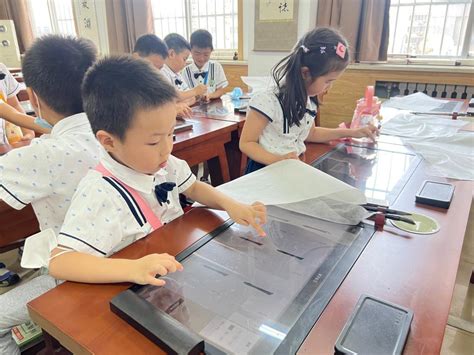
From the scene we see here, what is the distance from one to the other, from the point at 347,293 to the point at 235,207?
0.30m

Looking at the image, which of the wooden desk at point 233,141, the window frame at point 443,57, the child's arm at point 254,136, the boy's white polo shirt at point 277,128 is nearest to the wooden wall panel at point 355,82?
the window frame at point 443,57

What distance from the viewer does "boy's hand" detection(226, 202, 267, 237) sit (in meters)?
0.72

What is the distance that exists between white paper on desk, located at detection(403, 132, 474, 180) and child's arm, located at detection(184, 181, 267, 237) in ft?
1.94

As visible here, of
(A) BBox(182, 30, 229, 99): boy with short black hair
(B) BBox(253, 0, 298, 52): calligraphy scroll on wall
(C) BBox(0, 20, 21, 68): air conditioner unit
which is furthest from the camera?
(C) BBox(0, 20, 21, 68): air conditioner unit

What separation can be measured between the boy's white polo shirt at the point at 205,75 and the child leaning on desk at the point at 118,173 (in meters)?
2.25

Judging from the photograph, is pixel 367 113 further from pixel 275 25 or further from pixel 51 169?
pixel 275 25

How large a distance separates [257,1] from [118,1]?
1.92m

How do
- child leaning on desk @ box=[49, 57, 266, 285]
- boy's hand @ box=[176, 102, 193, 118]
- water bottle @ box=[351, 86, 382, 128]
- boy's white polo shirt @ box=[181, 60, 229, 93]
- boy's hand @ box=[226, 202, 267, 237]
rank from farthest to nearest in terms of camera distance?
boy's white polo shirt @ box=[181, 60, 229, 93], boy's hand @ box=[176, 102, 193, 118], water bottle @ box=[351, 86, 382, 128], boy's hand @ box=[226, 202, 267, 237], child leaning on desk @ box=[49, 57, 266, 285]

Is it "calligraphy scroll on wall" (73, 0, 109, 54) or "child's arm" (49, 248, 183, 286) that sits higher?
"calligraphy scroll on wall" (73, 0, 109, 54)

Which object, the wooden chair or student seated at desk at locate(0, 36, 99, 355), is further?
the wooden chair

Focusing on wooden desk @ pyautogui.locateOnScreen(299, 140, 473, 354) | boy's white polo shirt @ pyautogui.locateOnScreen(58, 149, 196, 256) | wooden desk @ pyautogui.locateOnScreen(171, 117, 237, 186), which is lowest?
wooden desk @ pyautogui.locateOnScreen(171, 117, 237, 186)

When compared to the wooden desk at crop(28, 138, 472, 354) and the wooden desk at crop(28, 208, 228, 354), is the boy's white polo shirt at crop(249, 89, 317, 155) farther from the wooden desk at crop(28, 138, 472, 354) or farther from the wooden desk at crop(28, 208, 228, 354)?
the wooden desk at crop(28, 208, 228, 354)

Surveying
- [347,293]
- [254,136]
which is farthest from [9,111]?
[347,293]

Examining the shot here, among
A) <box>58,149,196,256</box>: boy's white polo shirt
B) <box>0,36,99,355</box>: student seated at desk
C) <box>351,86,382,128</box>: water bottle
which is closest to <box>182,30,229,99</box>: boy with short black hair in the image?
<box>351,86,382,128</box>: water bottle
